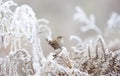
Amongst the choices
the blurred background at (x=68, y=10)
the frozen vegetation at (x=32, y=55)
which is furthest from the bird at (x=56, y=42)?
the blurred background at (x=68, y=10)

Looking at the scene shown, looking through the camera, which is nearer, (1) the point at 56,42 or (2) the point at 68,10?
(1) the point at 56,42

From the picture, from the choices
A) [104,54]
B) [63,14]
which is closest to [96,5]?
[63,14]

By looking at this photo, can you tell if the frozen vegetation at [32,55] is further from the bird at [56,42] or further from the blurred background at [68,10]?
the blurred background at [68,10]

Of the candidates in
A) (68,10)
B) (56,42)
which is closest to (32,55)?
(56,42)

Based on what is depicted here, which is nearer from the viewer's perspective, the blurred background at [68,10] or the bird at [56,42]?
the bird at [56,42]

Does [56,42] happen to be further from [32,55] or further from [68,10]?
[68,10]

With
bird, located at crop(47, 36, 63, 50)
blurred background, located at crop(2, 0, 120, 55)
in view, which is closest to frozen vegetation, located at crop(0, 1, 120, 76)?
bird, located at crop(47, 36, 63, 50)

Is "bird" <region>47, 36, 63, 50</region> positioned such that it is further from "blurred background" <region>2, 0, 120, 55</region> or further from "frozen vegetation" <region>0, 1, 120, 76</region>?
"blurred background" <region>2, 0, 120, 55</region>

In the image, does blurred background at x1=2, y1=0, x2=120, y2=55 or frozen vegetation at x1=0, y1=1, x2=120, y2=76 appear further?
blurred background at x1=2, y1=0, x2=120, y2=55

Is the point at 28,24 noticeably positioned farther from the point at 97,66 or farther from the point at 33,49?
the point at 97,66
